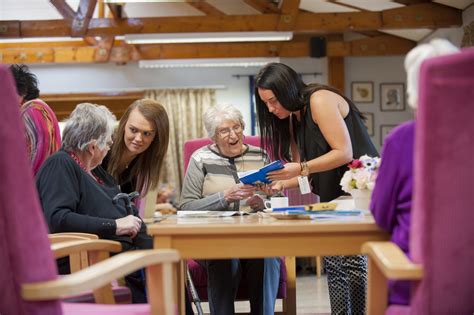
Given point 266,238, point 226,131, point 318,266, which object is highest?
point 226,131

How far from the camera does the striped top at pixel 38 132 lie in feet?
10.9

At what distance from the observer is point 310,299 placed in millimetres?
5598

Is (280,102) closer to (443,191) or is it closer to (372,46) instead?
(443,191)

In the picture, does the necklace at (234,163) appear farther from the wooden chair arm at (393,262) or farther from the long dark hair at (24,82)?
the wooden chair arm at (393,262)

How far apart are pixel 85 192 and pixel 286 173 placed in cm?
83

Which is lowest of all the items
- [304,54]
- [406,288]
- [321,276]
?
[321,276]

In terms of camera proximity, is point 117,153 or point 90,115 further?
point 117,153

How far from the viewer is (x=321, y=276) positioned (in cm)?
735

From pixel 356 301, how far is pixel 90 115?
4.43 ft

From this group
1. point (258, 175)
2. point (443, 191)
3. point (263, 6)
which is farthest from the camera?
point (263, 6)

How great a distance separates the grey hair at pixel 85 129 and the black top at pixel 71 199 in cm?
7

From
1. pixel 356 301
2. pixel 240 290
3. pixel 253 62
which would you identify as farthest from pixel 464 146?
pixel 253 62

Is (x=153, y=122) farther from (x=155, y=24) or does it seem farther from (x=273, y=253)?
(x=155, y=24)

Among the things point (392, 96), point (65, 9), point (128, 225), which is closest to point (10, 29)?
point (65, 9)
